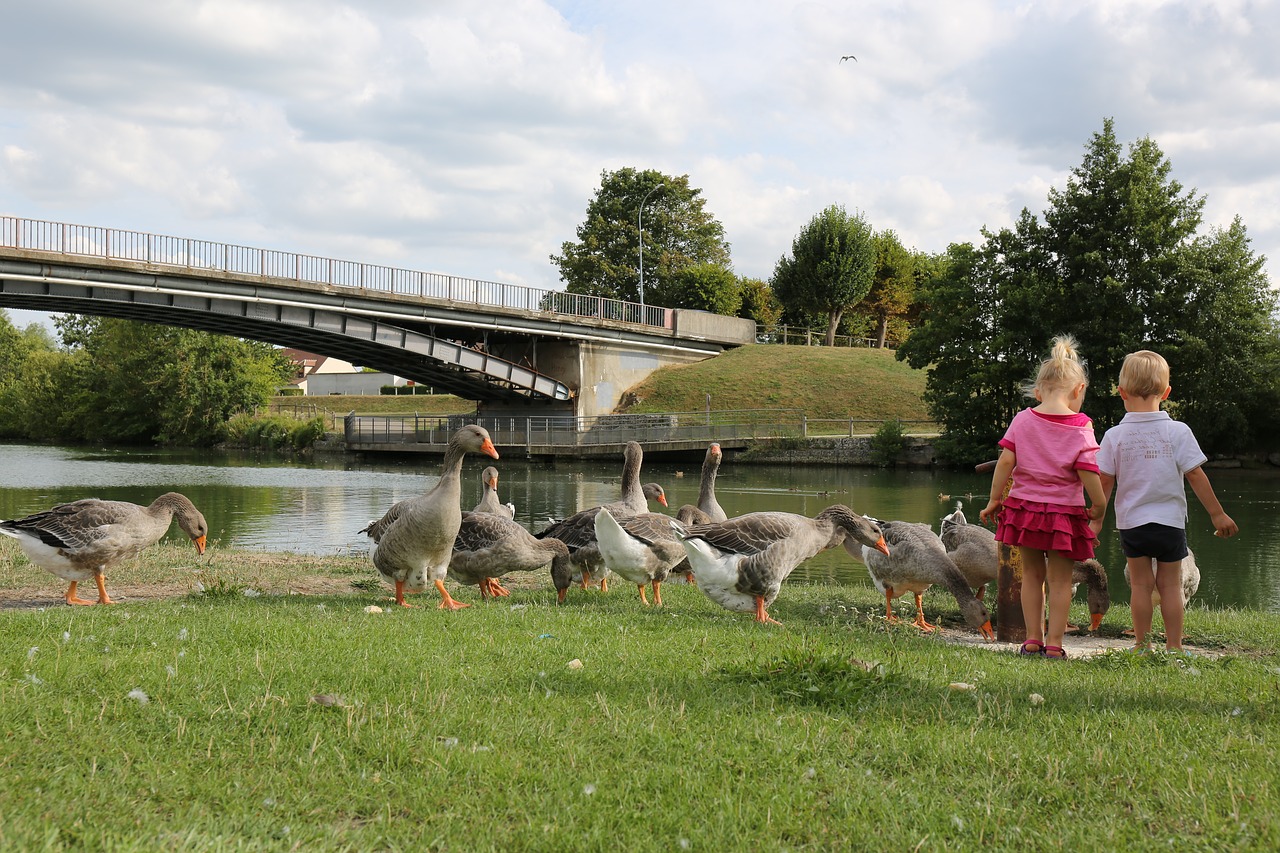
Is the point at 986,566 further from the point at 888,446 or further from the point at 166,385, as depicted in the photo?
the point at 166,385

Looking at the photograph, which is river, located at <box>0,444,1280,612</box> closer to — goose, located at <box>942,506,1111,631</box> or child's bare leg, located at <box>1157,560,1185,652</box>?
goose, located at <box>942,506,1111,631</box>

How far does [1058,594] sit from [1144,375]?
6.41 ft

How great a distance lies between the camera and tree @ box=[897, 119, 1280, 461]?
147 feet

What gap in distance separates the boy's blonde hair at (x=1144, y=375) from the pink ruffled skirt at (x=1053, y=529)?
1.08 metres

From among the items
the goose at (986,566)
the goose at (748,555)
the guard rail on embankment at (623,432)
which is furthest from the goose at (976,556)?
the guard rail on embankment at (623,432)

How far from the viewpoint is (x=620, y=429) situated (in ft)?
196

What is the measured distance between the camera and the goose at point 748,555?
379 inches

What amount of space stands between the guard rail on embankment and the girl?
47324 mm

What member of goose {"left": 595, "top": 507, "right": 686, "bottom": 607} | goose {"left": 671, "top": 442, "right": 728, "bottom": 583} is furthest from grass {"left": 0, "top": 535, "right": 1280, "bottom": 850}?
goose {"left": 671, "top": 442, "right": 728, "bottom": 583}

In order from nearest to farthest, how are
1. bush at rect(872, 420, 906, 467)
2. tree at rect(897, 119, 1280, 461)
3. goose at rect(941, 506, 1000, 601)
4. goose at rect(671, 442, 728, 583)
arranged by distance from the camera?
goose at rect(941, 506, 1000, 601), goose at rect(671, 442, 728, 583), tree at rect(897, 119, 1280, 461), bush at rect(872, 420, 906, 467)

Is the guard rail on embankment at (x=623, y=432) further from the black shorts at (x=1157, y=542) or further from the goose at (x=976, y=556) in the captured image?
the black shorts at (x=1157, y=542)

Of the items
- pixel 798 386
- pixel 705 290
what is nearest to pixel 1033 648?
pixel 798 386

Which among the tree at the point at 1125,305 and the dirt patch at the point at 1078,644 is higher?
the tree at the point at 1125,305

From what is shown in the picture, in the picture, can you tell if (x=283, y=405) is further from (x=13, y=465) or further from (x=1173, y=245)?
(x=1173, y=245)
